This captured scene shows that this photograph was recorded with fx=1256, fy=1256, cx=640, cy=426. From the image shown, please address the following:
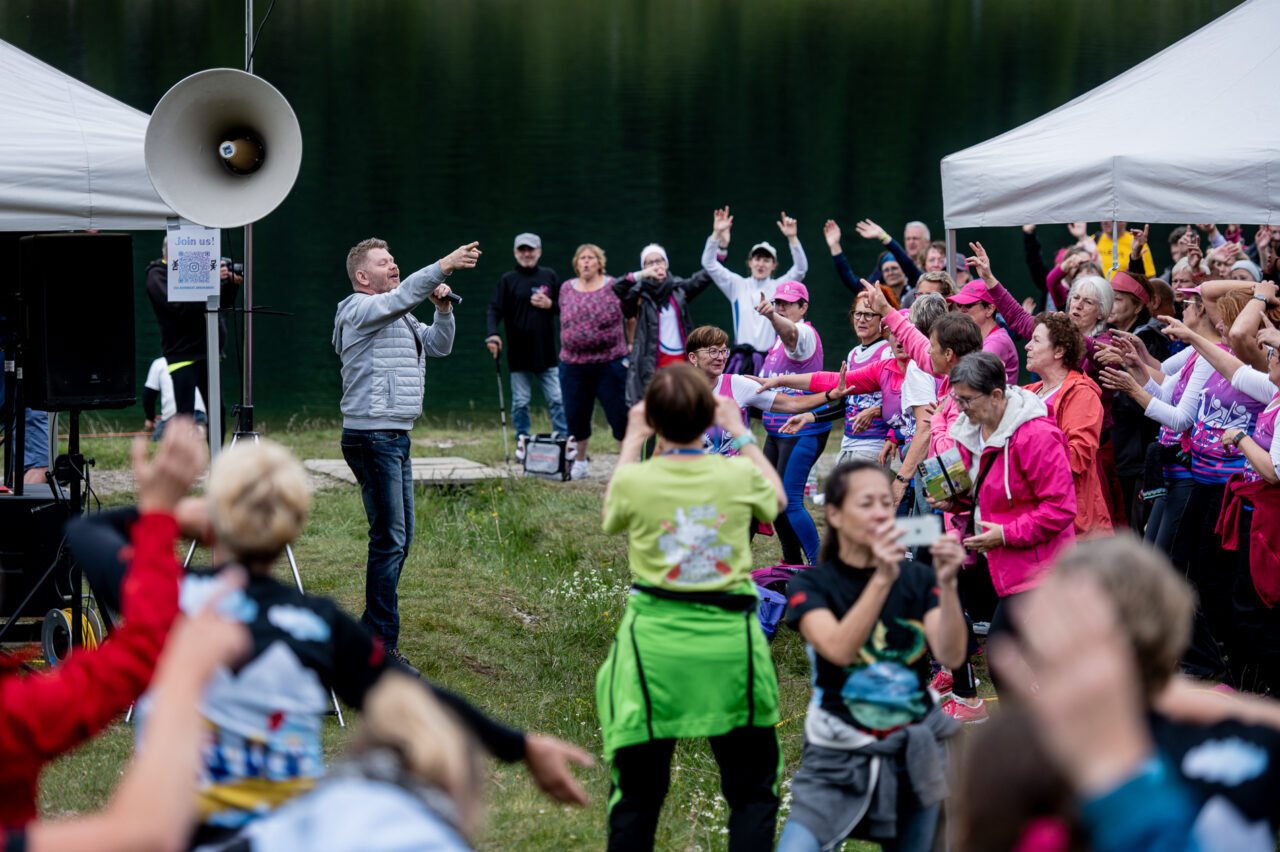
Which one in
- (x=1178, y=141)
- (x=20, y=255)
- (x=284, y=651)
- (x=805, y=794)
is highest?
(x=1178, y=141)

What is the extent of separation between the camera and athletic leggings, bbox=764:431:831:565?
604 cm

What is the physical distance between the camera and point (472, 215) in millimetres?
20266

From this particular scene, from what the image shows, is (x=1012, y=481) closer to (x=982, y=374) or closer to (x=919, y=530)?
(x=982, y=374)

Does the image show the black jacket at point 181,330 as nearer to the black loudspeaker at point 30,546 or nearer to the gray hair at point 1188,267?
the black loudspeaker at point 30,546

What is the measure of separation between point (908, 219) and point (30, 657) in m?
17.2

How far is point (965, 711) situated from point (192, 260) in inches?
135

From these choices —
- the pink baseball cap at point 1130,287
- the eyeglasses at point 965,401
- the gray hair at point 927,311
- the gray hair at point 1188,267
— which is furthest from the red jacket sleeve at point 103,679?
the gray hair at point 1188,267

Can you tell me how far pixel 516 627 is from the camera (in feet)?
19.3

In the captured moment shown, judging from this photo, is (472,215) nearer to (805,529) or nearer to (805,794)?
(805,529)

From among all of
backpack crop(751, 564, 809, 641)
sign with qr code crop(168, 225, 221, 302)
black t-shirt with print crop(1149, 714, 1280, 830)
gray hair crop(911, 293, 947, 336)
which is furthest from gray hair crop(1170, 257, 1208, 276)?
black t-shirt with print crop(1149, 714, 1280, 830)

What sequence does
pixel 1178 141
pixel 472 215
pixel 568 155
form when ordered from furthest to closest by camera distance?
1. pixel 568 155
2. pixel 472 215
3. pixel 1178 141

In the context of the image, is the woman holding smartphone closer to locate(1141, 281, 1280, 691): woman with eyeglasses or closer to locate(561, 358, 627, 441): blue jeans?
locate(1141, 281, 1280, 691): woman with eyeglasses

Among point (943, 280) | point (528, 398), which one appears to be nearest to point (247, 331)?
point (943, 280)

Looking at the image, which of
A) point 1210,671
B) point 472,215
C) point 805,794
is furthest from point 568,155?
point 805,794
